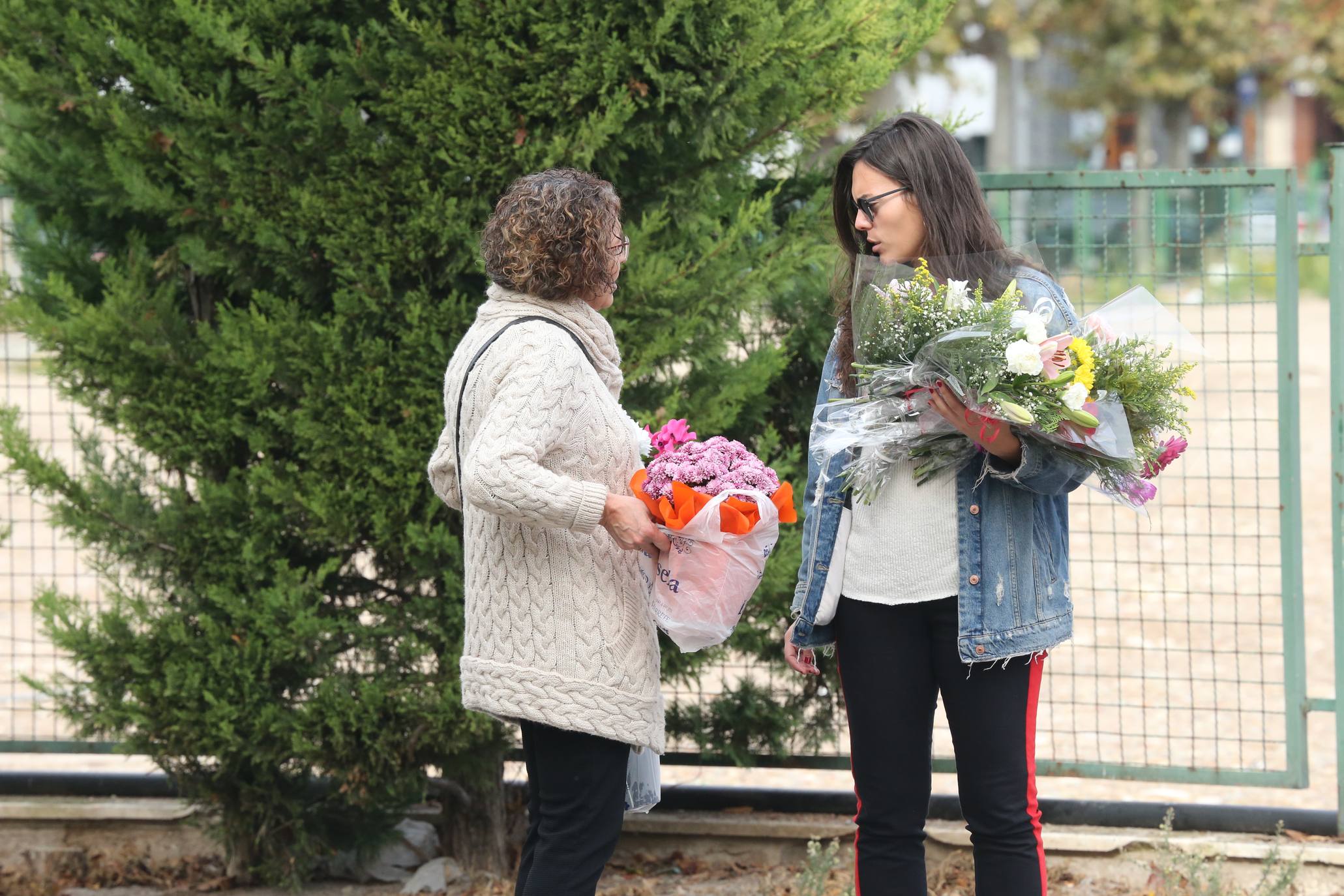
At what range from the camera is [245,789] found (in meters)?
4.03

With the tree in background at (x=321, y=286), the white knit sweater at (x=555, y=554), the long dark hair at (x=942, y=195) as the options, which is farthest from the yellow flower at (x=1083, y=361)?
the tree in background at (x=321, y=286)

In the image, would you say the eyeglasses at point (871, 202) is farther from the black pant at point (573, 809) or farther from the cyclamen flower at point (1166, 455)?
the black pant at point (573, 809)

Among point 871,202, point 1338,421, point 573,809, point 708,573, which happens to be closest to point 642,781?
point 573,809

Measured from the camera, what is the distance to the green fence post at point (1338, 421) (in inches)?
167

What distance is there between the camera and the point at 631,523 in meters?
2.66

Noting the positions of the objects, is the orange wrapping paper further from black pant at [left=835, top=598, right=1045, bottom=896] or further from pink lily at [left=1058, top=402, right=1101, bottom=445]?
pink lily at [left=1058, top=402, right=1101, bottom=445]

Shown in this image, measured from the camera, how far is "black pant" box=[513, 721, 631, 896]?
2.76 m

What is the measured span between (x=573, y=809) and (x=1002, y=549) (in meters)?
0.99

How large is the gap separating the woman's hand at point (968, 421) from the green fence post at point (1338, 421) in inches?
84.0

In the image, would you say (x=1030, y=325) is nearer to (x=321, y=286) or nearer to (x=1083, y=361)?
(x=1083, y=361)

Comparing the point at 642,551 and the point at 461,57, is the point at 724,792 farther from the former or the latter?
the point at 461,57

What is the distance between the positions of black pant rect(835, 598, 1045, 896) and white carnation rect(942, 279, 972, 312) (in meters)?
0.60

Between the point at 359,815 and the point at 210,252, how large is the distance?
172 cm

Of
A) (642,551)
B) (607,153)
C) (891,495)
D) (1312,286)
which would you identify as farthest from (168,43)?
(1312,286)
